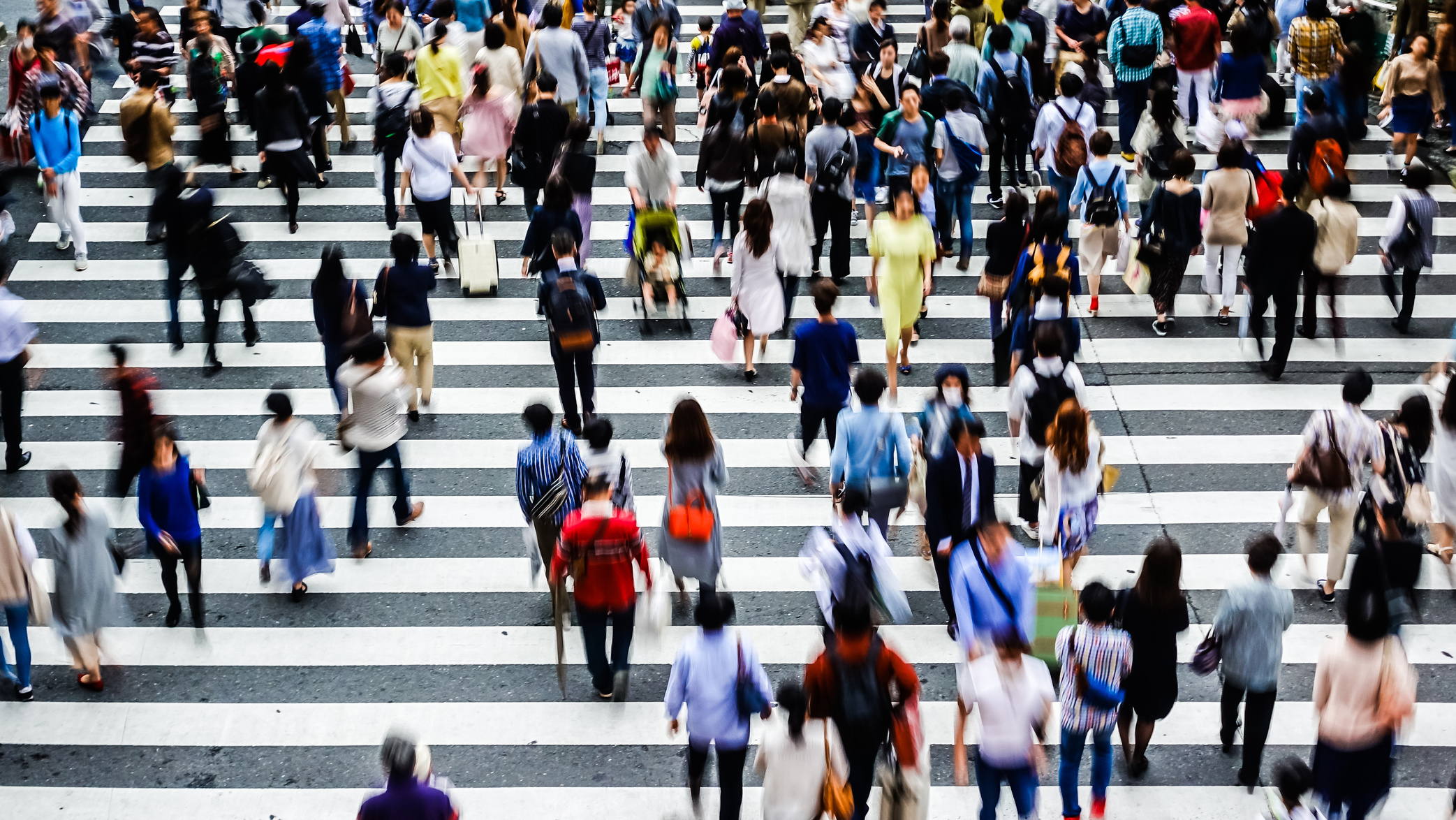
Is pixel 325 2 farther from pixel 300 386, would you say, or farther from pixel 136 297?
pixel 300 386


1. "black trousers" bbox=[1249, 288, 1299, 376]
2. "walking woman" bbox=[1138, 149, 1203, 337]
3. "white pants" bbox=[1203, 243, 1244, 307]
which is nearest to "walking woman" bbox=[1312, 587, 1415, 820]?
"black trousers" bbox=[1249, 288, 1299, 376]

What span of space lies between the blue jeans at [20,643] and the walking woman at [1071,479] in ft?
19.9

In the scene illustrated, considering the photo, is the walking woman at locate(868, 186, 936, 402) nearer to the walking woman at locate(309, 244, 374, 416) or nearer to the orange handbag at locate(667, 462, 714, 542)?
the orange handbag at locate(667, 462, 714, 542)

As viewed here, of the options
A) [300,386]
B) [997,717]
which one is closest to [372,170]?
[300,386]

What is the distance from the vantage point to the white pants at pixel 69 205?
1318 centimetres

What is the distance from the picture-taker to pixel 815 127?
12820mm

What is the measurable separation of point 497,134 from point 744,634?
678 cm

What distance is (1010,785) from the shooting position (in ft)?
23.6

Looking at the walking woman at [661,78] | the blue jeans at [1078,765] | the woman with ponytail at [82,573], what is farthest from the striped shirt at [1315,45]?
the woman with ponytail at [82,573]

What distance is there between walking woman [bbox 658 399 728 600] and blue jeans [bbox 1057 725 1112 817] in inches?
84.7

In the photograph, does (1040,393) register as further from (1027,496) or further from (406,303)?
(406,303)

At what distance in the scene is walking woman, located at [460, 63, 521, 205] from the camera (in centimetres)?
1393

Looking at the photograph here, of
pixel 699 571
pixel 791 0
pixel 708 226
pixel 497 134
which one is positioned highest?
pixel 791 0

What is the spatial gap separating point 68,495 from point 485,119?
6771mm
